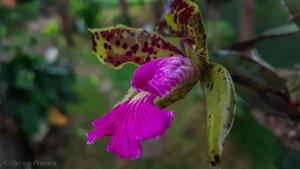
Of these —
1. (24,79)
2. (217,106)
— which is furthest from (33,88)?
(217,106)

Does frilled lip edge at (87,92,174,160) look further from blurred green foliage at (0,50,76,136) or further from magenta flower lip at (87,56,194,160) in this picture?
blurred green foliage at (0,50,76,136)

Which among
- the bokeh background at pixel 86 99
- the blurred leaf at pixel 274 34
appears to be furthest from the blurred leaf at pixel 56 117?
the blurred leaf at pixel 274 34

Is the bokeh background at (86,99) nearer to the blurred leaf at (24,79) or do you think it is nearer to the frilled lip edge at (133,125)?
the blurred leaf at (24,79)

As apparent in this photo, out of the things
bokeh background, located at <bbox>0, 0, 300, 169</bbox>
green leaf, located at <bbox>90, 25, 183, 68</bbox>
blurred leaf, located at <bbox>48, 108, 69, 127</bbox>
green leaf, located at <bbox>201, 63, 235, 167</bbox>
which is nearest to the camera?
green leaf, located at <bbox>201, 63, 235, 167</bbox>

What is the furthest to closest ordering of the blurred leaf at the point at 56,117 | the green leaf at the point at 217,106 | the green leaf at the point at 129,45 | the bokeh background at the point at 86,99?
the blurred leaf at the point at 56,117 → the bokeh background at the point at 86,99 → the green leaf at the point at 129,45 → the green leaf at the point at 217,106

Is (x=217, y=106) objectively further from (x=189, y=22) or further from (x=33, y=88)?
(x=33, y=88)

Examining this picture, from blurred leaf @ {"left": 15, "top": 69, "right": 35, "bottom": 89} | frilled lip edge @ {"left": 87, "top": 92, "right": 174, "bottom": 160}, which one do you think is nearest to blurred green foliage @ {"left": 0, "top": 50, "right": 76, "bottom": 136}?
blurred leaf @ {"left": 15, "top": 69, "right": 35, "bottom": 89}
